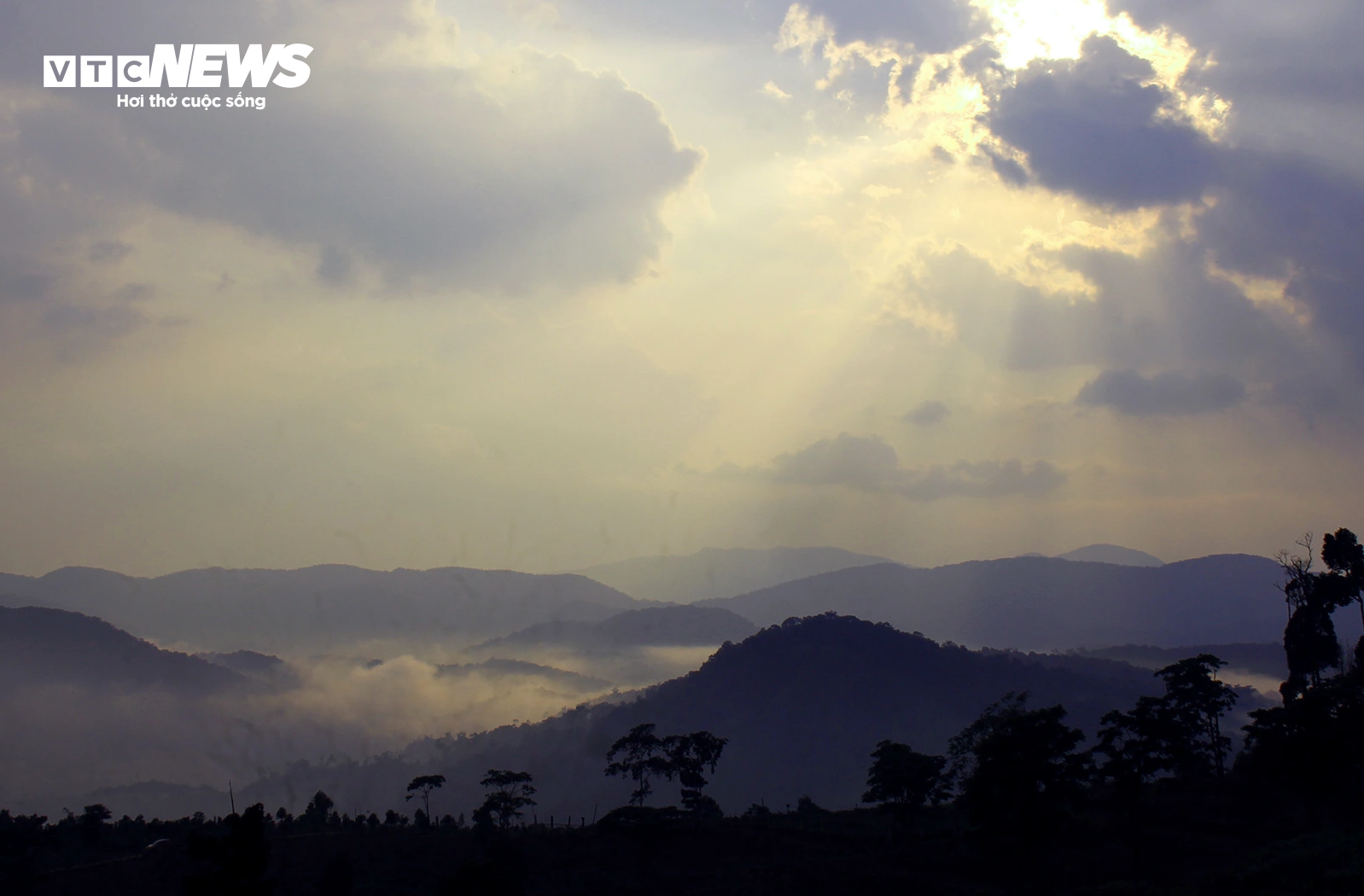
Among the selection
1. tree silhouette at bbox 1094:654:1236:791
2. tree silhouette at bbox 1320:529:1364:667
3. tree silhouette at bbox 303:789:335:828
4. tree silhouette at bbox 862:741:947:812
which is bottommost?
tree silhouette at bbox 303:789:335:828

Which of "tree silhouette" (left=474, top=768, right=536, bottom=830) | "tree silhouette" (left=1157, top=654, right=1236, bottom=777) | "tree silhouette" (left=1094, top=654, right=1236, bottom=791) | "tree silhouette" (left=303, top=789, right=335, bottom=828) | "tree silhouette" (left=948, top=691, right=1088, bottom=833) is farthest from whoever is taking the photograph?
"tree silhouette" (left=303, top=789, right=335, bottom=828)

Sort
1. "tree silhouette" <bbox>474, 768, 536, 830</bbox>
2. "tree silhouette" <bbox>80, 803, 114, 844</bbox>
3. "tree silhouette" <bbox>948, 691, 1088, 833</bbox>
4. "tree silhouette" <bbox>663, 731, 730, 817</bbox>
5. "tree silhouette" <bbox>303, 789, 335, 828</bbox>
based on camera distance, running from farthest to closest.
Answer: "tree silhouette" <bbox>303, 789, 335, 828</bbox>, "tree silhouette" <bbox>474, 768, 536, 830</bbox>, "tree silhouette" <bbox>663, 731, 730, 817</bbox>, "tree silhouette" <bbox>80, 803, 114, 844</bbox>, "tree silhouette" <bbox>948, 691, 1088, 833</bbox>

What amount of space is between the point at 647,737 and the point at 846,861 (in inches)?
1977

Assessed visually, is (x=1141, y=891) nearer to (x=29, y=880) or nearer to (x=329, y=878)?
(x=329, y=878)

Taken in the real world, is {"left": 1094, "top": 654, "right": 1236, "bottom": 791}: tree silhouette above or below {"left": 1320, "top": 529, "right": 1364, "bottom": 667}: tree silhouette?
below

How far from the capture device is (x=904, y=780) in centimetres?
9425

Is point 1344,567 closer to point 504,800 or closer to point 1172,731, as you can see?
point 1172,731

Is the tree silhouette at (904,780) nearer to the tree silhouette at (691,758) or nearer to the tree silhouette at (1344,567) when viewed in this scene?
the tree silhouette at (691,758)

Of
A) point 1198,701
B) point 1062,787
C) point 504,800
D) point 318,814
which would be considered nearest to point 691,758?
point 504,800

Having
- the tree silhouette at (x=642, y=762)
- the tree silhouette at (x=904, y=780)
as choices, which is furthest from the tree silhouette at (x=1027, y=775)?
the tree silhouette at (x=642, y=762)

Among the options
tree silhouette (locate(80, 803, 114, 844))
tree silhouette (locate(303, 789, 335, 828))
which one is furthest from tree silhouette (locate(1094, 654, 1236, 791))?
tree silhouette (locate(80, 803, 114, 844))

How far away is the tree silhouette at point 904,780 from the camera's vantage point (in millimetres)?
94375

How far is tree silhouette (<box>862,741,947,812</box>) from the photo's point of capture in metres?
94.4

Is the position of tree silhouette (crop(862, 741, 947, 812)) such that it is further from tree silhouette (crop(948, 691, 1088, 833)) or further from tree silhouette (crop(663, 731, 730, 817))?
tree silhouette (crop(948, 691, 1088, 833))
